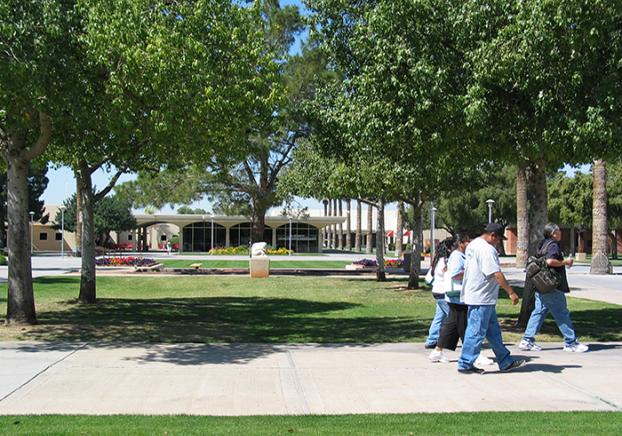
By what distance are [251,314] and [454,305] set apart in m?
7.26

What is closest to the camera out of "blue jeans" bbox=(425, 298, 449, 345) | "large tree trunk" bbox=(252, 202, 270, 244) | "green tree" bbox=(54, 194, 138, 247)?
"blue jeans" bbox=(425, 298, 449, 345)

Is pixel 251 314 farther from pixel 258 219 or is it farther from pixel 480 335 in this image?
pixel 258 219

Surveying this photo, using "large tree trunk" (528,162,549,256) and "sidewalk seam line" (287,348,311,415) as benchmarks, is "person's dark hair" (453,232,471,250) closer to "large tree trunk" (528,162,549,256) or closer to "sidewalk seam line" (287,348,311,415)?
"sidewalk seam line" (287,348,311,415)

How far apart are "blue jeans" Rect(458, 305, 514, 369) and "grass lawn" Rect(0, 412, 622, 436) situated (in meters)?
1.73

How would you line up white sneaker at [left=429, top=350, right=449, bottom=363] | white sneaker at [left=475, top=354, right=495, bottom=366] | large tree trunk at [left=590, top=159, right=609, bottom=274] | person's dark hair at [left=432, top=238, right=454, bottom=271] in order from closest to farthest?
white sneaker at [left=475, top=354, right=495, bottom=366] < white sneaker at [left=429, top=350, right=449, bottom=363] < person's dark hair at [left=432, top=238, right=454, bottom=271] < large tree trunk at [left=590, top=159, right=609, bottom=274]

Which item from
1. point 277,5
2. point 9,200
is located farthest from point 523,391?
point 277,5

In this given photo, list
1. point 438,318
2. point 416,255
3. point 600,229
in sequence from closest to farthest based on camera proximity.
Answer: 1. point 438,318
2. point 416,255
3. point 600,229

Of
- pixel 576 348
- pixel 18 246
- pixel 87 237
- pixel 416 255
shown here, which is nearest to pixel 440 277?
pixel 576 348

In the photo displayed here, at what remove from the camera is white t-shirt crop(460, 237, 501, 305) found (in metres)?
8.01

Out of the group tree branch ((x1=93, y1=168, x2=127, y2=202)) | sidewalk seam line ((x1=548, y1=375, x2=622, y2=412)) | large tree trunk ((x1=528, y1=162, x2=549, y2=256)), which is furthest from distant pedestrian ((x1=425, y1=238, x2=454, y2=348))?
tree branch ((x1=93, y1=168, x2=127, y2=202))

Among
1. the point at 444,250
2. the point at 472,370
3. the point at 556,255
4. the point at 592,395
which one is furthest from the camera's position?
the point at 556,255

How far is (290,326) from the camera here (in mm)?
13234

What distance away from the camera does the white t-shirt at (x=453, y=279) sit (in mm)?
8781

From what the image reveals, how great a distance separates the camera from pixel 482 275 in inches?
317
